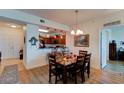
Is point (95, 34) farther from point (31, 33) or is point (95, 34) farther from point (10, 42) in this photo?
point (10, 42)

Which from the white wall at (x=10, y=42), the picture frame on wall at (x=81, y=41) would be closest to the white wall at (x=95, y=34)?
the picture frame on wall at (x=81, y=41)

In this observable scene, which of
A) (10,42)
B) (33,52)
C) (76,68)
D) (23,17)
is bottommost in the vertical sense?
(76,68)

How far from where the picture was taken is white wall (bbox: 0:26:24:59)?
7595 millimetres

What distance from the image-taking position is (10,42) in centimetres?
793

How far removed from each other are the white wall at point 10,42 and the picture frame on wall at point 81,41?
14.8 feet

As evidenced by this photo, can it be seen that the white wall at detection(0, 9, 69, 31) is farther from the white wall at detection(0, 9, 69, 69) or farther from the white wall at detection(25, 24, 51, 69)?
the white wall at detection(25, 24, 51, 69)

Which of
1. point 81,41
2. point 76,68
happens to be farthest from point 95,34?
point 76,68

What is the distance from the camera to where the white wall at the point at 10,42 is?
7.60m

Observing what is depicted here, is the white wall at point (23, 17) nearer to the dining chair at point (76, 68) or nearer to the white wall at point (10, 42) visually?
the dining chair at point (76, 68)

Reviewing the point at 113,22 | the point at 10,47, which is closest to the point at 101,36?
the point at 113,22

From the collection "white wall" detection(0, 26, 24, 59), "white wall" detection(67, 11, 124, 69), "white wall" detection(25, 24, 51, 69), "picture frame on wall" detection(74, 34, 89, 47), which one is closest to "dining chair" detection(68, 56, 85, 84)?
"white wall" detection(67, 11, 124, 69)

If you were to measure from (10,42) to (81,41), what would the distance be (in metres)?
5.26

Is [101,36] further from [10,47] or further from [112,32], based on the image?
[10,47]

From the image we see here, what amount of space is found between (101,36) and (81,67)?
244 centimetres
